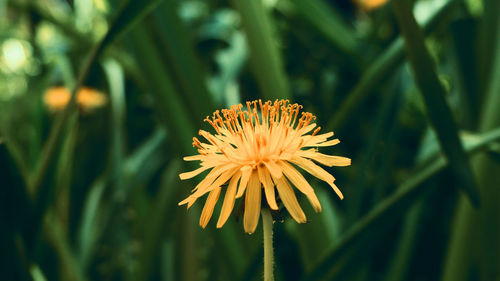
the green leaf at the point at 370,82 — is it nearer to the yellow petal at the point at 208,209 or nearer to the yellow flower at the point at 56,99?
the yellow petal at the point at 208,209

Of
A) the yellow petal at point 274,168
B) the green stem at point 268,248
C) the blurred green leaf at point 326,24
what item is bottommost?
the green stem at point 268,248

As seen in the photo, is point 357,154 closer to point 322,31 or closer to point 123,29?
point 322,31

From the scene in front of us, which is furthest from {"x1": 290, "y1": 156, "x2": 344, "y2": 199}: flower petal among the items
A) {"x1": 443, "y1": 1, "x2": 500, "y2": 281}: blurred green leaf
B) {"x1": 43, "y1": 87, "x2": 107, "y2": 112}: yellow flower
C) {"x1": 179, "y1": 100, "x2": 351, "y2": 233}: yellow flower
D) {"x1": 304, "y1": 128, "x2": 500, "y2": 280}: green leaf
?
{"x1": 43, "y1": 87, "x2": 107, "y2": 112}: yellow flower

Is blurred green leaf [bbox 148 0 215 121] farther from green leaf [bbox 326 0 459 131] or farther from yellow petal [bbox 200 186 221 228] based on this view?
yellow petal [bbox 200 186 221 228]

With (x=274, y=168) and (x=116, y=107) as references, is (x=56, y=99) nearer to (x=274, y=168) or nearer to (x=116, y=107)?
(x=116, y=107)

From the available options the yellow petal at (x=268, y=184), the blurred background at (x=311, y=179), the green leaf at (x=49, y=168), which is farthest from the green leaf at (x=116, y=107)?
the yellow petal at (x=268, y=184)

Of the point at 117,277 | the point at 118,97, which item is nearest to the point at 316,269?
the point at 118,97
